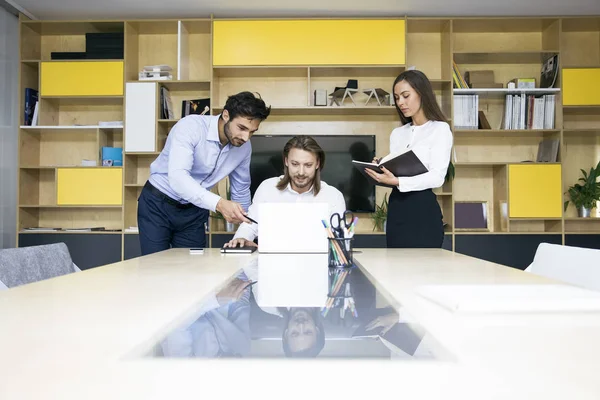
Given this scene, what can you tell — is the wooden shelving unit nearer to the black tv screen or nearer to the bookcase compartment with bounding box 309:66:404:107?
the bookcase compartment with bounding box 309:66:404:107

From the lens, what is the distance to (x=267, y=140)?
4758 millimetres

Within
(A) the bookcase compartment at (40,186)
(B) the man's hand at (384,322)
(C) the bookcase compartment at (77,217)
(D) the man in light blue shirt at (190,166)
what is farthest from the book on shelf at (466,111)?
(B) the man's hand at (384,322)

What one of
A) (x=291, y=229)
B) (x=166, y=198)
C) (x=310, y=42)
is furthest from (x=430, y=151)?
(x=310, y=42)

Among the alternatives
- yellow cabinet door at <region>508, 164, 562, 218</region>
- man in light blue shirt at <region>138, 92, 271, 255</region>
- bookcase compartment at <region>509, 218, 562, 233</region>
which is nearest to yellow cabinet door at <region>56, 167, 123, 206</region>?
man in light blue shirt at <region>138, 92, 271, 255</region>

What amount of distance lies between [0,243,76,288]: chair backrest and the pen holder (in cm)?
93

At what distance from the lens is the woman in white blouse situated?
7.60 ft

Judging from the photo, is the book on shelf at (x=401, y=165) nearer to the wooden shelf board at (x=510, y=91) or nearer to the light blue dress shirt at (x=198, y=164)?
the light blue dress shirt at (x=198, y=164)

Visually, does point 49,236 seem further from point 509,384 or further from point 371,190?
point 509,384

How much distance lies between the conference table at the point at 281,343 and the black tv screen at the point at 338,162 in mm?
3605

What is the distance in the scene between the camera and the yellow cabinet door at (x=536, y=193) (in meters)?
4.61

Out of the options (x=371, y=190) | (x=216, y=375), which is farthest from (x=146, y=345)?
(x=371, y=190)

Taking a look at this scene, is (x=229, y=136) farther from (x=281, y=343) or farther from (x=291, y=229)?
(x=281, y=343)

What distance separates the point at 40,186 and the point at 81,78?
3.68ft

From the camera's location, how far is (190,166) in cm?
255
